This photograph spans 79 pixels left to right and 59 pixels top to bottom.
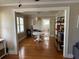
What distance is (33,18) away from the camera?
11.2m

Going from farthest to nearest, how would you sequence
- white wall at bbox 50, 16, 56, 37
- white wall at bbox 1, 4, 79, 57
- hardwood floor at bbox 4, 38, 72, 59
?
1. white wall at bbox 50, 16, 56, 37
2. hardwood floor at bbox 4, 38, 72, 59
3. white wall at bbox 1, 4, 79, 57

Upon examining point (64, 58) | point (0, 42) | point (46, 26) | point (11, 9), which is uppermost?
point (11, 9)

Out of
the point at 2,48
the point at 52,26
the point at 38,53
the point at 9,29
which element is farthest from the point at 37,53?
the point at 52,26

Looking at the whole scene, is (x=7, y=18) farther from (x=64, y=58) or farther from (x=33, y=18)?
(x=33, y=18)

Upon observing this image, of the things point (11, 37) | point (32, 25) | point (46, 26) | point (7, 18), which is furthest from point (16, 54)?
point (46, 26)

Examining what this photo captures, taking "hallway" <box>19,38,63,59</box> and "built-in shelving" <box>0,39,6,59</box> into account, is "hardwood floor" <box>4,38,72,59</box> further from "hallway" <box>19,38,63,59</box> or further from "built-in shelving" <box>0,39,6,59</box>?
"built-in shelving" <box>0,39,6,59</box>

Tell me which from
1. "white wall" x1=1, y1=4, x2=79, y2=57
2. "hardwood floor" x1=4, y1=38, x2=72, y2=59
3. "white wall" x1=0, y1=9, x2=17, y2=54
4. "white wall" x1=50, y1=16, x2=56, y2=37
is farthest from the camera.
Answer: "white wall" x1=50, y1=16, x2=56, y2=37

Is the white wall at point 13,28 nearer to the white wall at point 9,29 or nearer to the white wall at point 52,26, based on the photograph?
the white wall at point 9,29

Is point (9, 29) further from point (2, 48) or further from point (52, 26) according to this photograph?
point (52, 26)

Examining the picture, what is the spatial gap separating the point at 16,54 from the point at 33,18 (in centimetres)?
695

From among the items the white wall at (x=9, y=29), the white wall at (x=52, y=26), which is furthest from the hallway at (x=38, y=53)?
the white wall at (x=52, y=26)

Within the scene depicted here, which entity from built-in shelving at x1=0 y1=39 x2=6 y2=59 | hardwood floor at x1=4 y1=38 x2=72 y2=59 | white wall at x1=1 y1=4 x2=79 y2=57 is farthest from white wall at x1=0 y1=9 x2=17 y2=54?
hardwood floor at x1=4 y1=38 x2=72 y2=59

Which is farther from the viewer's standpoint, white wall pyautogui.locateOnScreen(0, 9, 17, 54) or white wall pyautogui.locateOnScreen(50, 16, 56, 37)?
white wall pyautogui.locateOnScreen(50, 16, 56, 37)

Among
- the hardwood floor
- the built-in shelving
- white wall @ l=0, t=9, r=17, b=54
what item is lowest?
the hardwood floor
